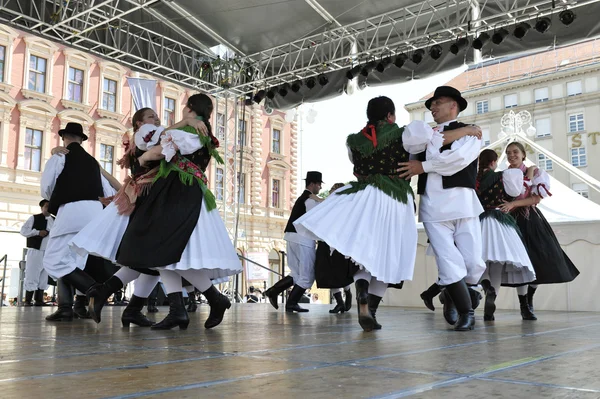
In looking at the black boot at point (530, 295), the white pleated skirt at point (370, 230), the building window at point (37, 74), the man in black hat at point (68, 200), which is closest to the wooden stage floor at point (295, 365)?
the white pleated skirt at point (370, 230)

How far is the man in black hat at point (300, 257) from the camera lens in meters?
6.68

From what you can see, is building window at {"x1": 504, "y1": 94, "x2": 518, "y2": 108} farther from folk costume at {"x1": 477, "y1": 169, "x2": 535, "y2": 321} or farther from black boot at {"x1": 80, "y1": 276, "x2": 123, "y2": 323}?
black boot at {"x1": 80, "y1": 276, "x2": 123, "y2": 323}

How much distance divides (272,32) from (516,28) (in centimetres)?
384

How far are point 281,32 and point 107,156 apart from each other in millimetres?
15544

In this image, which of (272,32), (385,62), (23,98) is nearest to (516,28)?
(385,62)

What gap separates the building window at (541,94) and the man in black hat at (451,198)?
131 ft

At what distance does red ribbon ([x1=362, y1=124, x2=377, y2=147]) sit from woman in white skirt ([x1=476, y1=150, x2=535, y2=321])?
1549mm

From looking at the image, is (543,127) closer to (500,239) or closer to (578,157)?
(578,157)

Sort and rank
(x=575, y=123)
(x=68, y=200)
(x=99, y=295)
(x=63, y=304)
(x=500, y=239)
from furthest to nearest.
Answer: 1. (x=575, y=123)
2. (x=500, y=239)
3. (x=68, y=200)
4. (x=63, y=304)
5. (x=99, y=295)

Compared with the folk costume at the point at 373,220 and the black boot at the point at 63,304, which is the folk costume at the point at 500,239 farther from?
the black boot at the point at 63,304

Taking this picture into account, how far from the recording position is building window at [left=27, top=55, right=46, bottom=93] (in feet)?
69.9

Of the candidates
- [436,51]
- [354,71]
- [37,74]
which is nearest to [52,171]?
[354,71]

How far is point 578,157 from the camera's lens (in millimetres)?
40125

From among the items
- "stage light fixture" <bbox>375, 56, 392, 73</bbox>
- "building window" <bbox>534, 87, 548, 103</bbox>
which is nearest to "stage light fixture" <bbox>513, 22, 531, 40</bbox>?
"stage light fixture" <bbox>375, 56, 392, 73</bbox>
